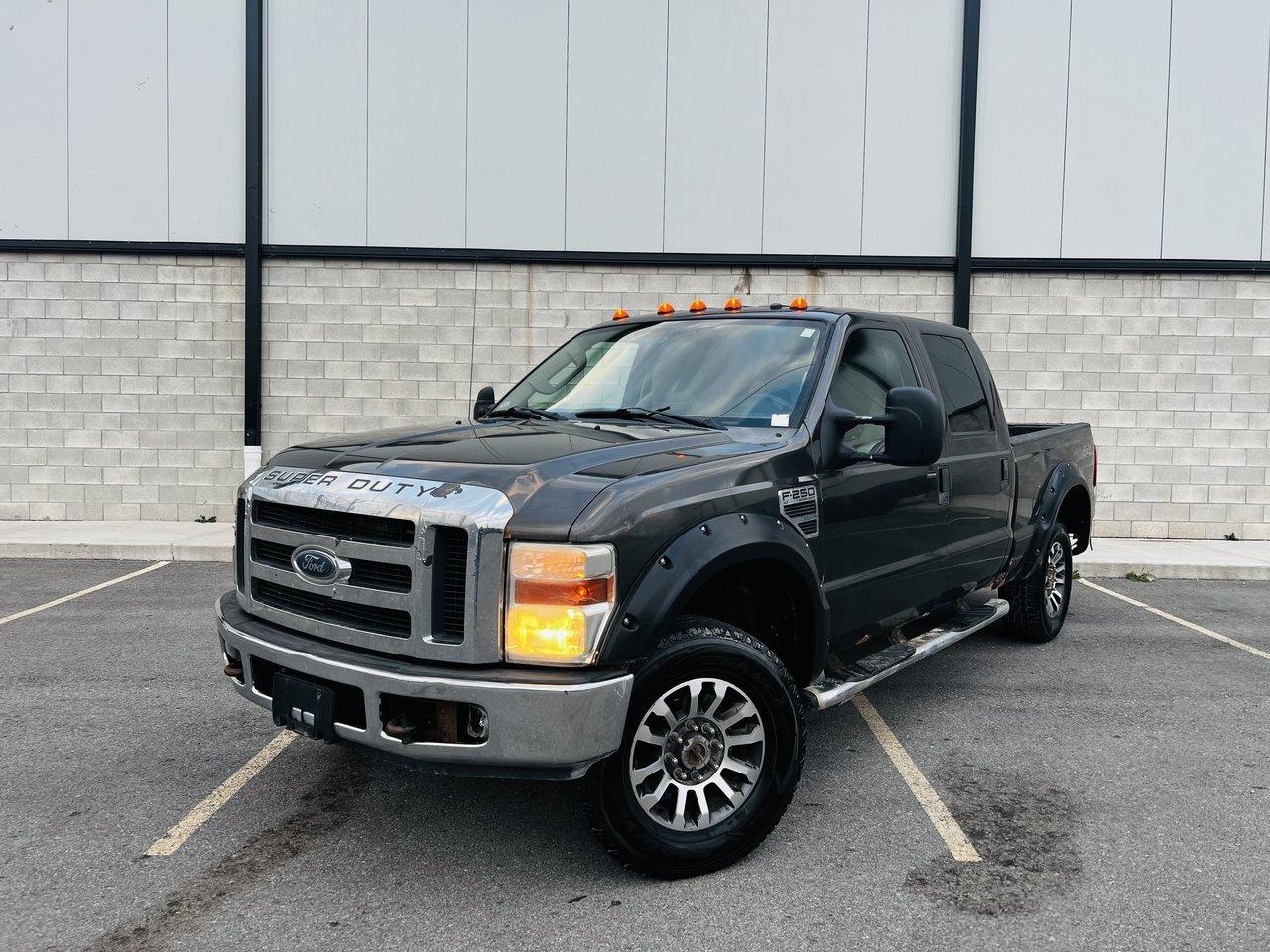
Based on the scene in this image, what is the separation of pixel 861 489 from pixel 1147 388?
8508 mm

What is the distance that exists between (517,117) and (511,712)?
30.3ft

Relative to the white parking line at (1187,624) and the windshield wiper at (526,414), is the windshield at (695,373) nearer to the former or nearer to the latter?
the windshield wiper at (526,414)

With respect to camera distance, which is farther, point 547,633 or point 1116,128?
point 1116,128

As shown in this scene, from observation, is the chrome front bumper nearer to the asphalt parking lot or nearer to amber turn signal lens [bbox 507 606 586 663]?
amber turn signal lens [bbox 507 606 586 663]

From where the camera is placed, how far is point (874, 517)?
4137 mm

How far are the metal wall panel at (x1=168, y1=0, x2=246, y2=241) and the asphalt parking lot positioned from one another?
688 cm

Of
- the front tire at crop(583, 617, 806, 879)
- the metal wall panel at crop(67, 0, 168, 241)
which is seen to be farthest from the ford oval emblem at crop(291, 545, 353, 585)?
the metal wall panel at crop(67, 0, 168, 241)

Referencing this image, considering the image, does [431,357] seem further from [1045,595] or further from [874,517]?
[874,517]

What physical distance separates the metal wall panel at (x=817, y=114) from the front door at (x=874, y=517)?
6.46 m

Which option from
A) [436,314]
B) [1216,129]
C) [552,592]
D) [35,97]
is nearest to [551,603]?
[552,592]

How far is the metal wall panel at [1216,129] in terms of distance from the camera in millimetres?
10539

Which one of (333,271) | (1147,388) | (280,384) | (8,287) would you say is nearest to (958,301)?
(1147,388)

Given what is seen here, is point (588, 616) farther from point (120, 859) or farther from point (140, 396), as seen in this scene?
point (140, 396)

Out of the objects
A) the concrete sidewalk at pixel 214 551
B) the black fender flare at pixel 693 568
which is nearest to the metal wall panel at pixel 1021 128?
the concrete sidewalk at pixel 214 551
